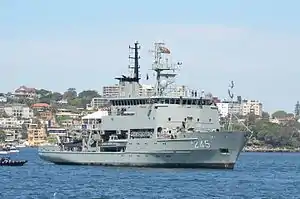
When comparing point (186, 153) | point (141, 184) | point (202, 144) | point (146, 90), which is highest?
point (146, 90)

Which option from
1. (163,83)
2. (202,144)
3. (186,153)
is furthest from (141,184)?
(163,83)

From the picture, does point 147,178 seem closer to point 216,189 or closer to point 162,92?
point 216,189

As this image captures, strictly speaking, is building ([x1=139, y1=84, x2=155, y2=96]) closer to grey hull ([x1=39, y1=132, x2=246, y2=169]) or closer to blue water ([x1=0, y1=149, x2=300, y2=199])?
grey hull ([x1=39, y1=132, x2=246, y2=169])

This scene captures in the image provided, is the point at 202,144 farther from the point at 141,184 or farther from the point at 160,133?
the point at 141,184

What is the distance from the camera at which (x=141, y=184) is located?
7181 cm

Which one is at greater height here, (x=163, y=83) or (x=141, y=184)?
(x=163, y=83)

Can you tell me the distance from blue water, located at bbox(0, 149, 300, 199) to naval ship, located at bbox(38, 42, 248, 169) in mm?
1690

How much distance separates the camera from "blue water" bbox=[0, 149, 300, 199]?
63594 millimetres

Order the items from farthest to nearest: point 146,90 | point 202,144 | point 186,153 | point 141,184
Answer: point 146,90, point 186,153, point 202,144, point 141,184

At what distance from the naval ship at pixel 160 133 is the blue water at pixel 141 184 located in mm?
1690

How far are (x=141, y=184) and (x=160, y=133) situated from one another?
16.8m

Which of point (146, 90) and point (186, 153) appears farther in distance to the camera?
point (146, 90)

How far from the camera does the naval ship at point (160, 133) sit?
86.4 metres

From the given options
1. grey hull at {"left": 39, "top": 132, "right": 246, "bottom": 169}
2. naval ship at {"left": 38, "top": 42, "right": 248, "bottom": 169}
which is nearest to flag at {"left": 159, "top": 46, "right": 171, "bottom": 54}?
naval ship at {"left": 38, "top": 42, "right": 248, "bottom": 169}
